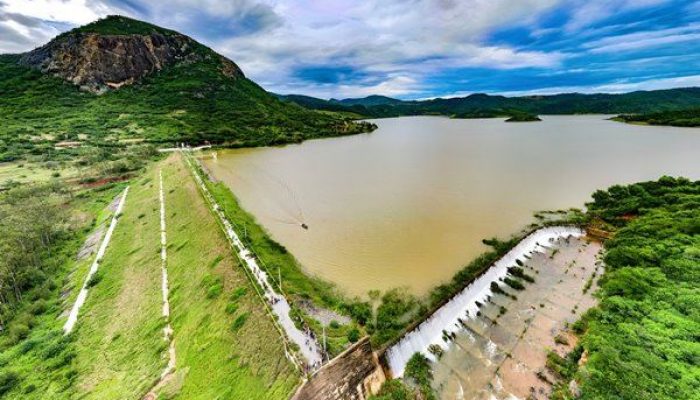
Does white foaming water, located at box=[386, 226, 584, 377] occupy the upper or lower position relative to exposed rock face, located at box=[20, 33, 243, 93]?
lower

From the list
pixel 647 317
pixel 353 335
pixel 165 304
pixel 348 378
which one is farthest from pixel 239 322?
pixel 647 317

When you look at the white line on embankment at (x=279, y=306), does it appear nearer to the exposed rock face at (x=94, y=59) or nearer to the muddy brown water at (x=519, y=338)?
the muddy brown water at (x=519, y=338)

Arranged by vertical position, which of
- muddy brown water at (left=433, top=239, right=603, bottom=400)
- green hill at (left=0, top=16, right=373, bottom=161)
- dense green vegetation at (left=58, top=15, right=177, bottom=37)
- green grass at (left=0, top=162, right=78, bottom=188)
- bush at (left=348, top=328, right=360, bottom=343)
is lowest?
muddy brown water at (left=433, top=239, right=603, bottom=400)

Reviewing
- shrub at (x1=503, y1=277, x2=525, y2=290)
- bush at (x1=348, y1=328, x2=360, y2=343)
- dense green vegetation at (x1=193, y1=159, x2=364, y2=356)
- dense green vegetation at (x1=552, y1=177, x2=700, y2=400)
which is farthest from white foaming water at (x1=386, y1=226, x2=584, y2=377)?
dense green vegetation at (x1=552, y1=177, x2=700, y2=400)

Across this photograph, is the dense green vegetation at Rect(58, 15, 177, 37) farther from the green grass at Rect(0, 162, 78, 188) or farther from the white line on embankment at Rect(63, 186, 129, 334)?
the white line on embankment at Rect(63, 186, 129, 334)

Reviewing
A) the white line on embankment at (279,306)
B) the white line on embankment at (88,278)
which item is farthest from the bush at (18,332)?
the white line on embankment at (279,306)

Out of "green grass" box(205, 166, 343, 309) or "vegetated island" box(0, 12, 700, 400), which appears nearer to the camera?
"vegetated island" box(0, 12, 700, 400)

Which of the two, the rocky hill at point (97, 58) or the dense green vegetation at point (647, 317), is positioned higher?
the rocky hill at point (97, 58)
